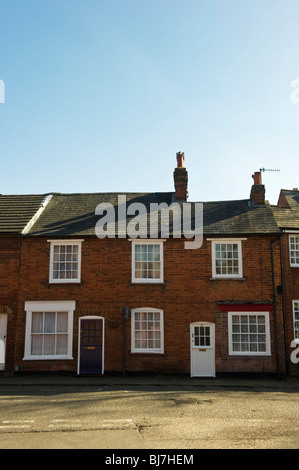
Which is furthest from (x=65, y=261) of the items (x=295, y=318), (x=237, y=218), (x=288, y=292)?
(x=295, y=318)

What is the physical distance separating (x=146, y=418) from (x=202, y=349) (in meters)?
7.21

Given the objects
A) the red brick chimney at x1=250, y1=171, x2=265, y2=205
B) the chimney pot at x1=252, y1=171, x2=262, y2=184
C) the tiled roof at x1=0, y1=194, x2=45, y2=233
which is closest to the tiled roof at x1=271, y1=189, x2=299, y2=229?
the red brick chimney at x1=250, y1=171, x2=265, y2=205

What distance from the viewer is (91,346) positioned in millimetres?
16688

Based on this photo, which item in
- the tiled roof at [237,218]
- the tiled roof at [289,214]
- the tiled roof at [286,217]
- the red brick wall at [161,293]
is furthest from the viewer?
the tiled roof at [289,214]

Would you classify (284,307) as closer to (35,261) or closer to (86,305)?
(86,305)

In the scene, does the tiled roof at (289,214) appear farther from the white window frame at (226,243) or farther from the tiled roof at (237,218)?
the white window frame at (226,243)

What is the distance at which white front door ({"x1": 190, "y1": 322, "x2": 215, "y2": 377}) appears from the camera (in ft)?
53.9

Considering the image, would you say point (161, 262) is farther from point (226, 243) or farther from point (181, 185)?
point (181, 185)

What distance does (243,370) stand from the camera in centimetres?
1638

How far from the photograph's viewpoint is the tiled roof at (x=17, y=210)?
18.1m

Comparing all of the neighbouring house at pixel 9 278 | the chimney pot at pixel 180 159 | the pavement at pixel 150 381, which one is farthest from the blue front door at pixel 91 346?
the chimney pot at pixel 180 159

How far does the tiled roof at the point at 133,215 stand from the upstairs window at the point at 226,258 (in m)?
0.52

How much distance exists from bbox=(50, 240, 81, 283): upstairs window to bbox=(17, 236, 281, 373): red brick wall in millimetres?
246

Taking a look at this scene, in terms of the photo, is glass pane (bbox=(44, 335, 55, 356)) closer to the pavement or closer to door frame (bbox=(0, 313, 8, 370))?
the pavement
